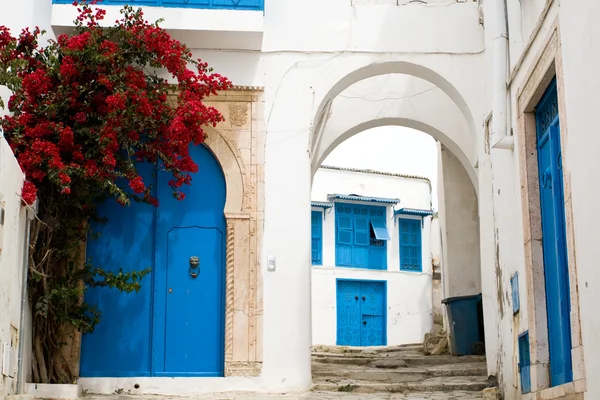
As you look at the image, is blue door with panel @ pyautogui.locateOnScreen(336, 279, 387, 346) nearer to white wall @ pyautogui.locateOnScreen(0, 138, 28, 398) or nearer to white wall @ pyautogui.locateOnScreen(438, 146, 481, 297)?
white wall @ pyautogui.locateOnScreen(438, 146, 481, 297)

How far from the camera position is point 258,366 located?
909 centimetres

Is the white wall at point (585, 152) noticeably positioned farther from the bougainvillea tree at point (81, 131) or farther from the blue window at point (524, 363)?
the bougainvillea tree at point (81, 131)

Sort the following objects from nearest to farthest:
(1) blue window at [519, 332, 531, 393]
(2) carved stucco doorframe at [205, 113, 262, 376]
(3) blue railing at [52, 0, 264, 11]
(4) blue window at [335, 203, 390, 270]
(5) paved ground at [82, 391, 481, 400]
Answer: (1) blue window at [519, 332, 531, 393] < (5) paved ground at [82, 391, 481, 400] < (2) carved stucco doorframe at [205, 113, 262, 376] < (3) blue railing at [52, 0, 264, 11] < (4) blue window at [335, 203, 390, 270]

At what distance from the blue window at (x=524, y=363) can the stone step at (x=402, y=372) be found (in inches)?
84.7

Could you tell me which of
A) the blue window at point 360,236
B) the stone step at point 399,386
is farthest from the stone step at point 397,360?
the blue window at point 360,236

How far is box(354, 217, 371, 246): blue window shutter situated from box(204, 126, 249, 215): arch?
1285 centimetres

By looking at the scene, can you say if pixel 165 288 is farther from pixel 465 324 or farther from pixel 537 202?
pixel 465 324

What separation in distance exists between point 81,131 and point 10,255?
1503 mm

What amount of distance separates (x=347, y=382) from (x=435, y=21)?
13.3ft

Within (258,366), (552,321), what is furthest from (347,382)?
(552,321)

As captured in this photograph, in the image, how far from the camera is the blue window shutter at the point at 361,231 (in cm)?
2225

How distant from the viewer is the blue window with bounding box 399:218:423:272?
22.7 meters

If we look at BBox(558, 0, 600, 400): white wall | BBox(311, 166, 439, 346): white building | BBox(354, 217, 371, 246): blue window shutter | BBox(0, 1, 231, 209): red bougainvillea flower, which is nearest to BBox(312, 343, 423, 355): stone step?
BBox(311, 166, 439, 346): white building

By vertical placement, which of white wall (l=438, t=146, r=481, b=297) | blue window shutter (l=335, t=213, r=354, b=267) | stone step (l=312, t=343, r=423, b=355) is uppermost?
blue window shutter (l=335, t=213, r=354, b=267)
